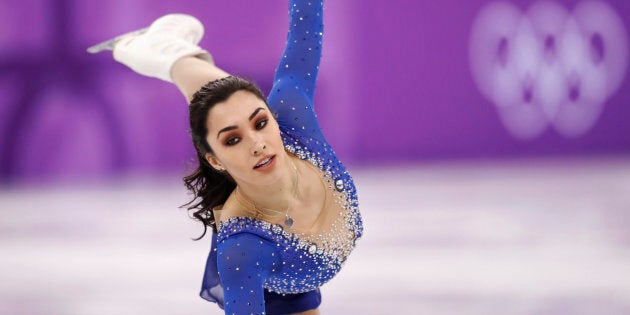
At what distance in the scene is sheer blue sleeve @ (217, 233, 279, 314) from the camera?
7.32ft

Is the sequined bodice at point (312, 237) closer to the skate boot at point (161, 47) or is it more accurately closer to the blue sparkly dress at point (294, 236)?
the blue sparkly dress at point (294, 236)

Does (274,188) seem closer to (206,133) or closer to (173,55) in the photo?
(206,133)

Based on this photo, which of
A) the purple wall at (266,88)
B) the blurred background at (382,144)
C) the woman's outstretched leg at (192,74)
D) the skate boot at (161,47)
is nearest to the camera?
the woman's outstretched leg at (192,74)

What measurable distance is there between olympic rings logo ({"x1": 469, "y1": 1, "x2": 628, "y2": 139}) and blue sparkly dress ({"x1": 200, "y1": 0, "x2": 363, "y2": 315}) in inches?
183

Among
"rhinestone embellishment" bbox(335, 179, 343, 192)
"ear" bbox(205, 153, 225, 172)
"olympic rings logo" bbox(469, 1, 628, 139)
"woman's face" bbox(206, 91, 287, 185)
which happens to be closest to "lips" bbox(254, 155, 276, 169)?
"woman's face" bbox(206, 91, 287, 185)

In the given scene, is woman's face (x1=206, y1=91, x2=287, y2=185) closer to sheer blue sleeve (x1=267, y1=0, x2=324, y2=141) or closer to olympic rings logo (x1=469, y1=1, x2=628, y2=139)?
sheer blue sleeve (x1=267, y1=0, x2=324, y2=141)

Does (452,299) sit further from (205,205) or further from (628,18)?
(628,18)

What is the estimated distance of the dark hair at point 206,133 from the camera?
2305mm

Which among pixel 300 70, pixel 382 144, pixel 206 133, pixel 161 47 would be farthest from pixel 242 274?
pixel 382 144

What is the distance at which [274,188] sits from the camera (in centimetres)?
239

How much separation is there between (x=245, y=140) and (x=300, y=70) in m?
0.64

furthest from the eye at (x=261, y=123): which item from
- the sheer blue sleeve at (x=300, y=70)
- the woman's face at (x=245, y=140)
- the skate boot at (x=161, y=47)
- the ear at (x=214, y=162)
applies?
the skate boot at (x=161, y=47)

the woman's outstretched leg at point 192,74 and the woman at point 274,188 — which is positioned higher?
the woman's outstretched leg at point 192,74

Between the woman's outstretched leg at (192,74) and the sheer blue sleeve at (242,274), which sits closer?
the sheer blue sleeve at (242,274)
